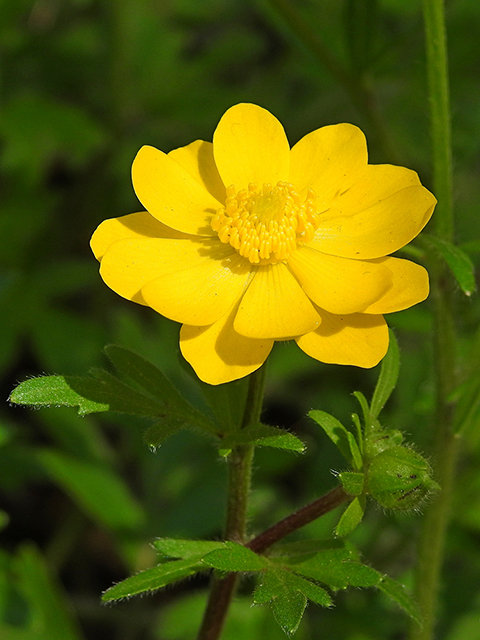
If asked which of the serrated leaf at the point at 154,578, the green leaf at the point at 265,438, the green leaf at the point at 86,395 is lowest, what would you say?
the serrated leaf at the point at 154,578

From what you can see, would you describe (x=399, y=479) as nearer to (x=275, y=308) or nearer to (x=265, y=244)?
(x=275, y=308)

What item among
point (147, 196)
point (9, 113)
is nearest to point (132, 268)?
point (147, 196)

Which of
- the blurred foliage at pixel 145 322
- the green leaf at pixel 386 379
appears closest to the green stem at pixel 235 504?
the green leaf at pixel 386 379

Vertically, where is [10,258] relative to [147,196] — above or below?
below

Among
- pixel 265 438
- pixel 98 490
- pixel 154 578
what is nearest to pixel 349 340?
pixel 265 438

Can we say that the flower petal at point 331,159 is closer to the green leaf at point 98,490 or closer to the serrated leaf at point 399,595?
the serrated leaf at point 399,595

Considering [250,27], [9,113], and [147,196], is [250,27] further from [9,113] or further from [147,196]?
[147,196]

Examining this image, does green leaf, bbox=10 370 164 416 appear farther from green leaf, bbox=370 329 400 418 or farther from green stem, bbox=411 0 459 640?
green stem, bbox=411 0 459 640
